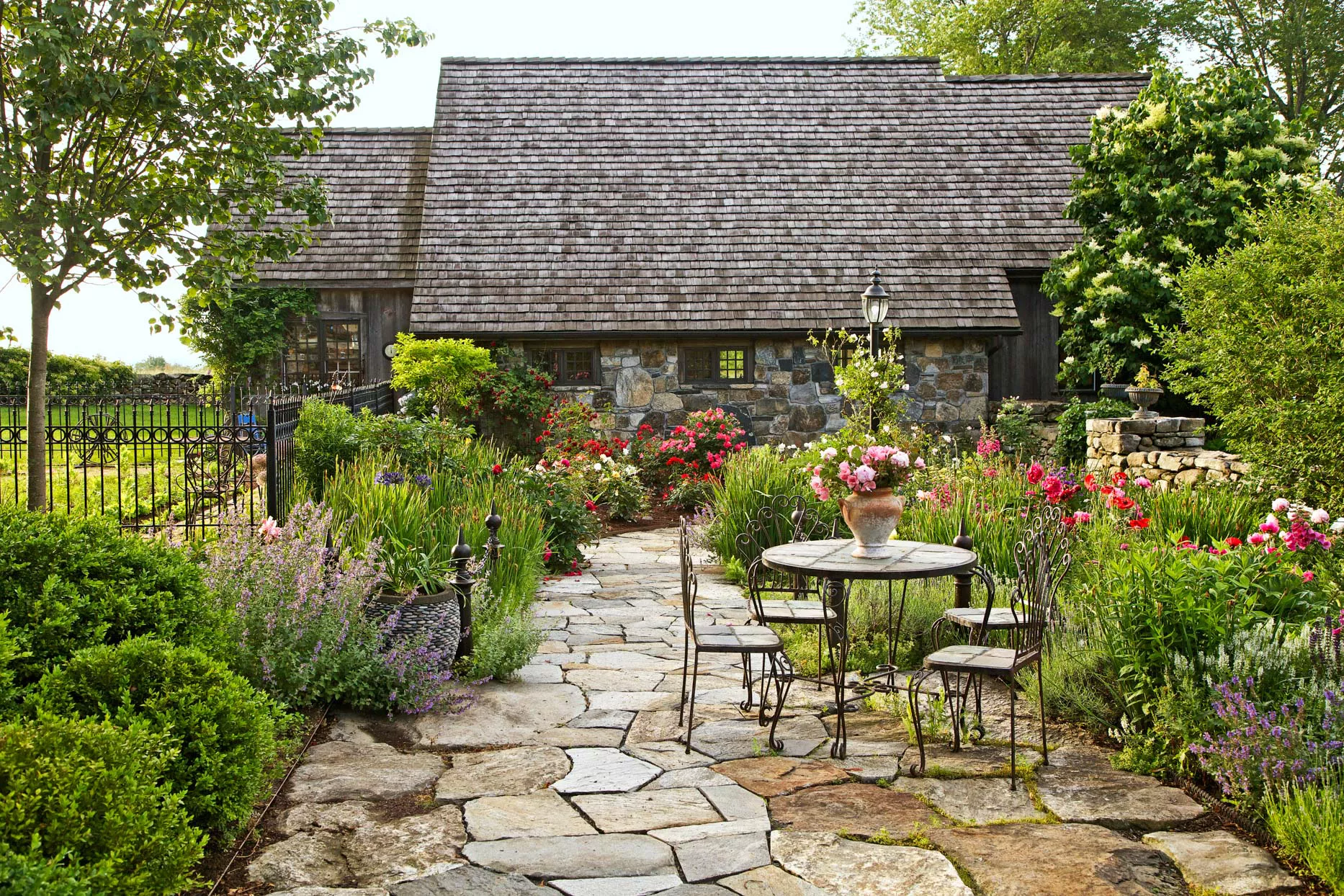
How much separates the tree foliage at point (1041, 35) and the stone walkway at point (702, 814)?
24608 mm

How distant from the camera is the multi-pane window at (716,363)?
16016 millimetres

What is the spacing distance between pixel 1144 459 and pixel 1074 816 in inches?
301

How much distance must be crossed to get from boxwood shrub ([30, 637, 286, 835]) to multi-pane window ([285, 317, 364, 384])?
13545 mm

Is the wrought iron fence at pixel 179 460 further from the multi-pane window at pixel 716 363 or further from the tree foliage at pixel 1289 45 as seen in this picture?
the tree foliage at pixel 1289 45

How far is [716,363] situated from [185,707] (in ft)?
41.7

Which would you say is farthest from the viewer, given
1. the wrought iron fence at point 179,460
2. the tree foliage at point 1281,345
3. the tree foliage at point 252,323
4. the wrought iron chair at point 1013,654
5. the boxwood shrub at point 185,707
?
the tree foliage at point 252,323

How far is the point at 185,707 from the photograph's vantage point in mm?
3785

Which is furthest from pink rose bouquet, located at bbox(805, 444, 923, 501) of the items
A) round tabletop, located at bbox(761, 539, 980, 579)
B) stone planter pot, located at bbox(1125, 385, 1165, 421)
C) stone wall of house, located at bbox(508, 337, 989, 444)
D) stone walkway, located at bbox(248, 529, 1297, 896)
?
stone wall of house, located at bbox(508, 337, 989, 444)

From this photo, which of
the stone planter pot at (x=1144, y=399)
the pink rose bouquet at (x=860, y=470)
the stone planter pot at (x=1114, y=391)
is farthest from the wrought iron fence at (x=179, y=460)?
the stone planter pot at (x=1114, y=391)

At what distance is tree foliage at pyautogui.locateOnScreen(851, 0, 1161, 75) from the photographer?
1048 inches

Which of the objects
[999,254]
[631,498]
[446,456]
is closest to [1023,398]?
[999,254]

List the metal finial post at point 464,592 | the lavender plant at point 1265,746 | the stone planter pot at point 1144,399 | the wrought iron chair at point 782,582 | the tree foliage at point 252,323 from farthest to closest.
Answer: the tree foliage at point 252,323
the stone planter pot at point 1144,399
the metal finial post at point 464,592
the wrought iron chair at point 782,582
the lavender plant at point 1265,746

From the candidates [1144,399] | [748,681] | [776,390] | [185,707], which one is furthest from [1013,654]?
[776,390]

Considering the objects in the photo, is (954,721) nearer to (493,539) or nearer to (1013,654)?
(1013,654)
